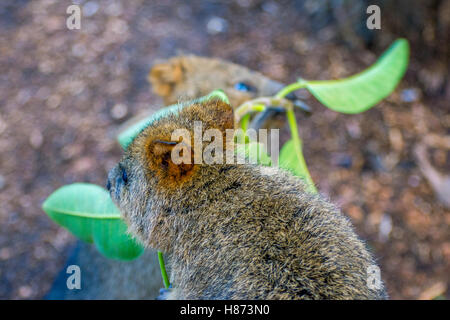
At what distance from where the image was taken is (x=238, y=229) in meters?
1.58

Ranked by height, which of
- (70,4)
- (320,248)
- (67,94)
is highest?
(70,4)

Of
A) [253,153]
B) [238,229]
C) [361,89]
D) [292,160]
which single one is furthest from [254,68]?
[238,229]

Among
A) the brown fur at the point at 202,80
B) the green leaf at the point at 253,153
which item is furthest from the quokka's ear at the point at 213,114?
the brown fur at the point at 202,80

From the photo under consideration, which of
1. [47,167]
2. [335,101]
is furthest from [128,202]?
[47,167]

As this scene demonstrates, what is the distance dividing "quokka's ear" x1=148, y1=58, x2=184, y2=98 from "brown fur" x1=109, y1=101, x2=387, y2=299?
1.79 metres

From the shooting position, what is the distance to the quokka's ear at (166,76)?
356 cm

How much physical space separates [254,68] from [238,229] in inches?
137

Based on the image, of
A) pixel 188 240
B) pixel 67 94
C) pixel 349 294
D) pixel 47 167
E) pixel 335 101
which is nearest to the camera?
pixel 349 294

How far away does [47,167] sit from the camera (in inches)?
150

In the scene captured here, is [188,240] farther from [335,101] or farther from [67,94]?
[67,94]

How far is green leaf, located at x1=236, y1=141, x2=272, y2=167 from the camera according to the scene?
6.12 feet

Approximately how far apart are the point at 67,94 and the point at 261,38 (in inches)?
91.9

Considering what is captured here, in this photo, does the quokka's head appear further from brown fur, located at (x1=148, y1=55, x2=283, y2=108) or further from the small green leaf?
brown fur, located at (x1=148, y1=55, x2=283, y2=108)

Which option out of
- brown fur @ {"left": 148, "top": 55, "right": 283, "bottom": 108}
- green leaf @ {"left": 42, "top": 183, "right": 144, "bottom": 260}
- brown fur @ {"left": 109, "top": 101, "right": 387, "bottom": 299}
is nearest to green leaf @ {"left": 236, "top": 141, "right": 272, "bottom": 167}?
brown fur @ {"left": 109, "top": 101, "right": 387, "bottom": 299}
